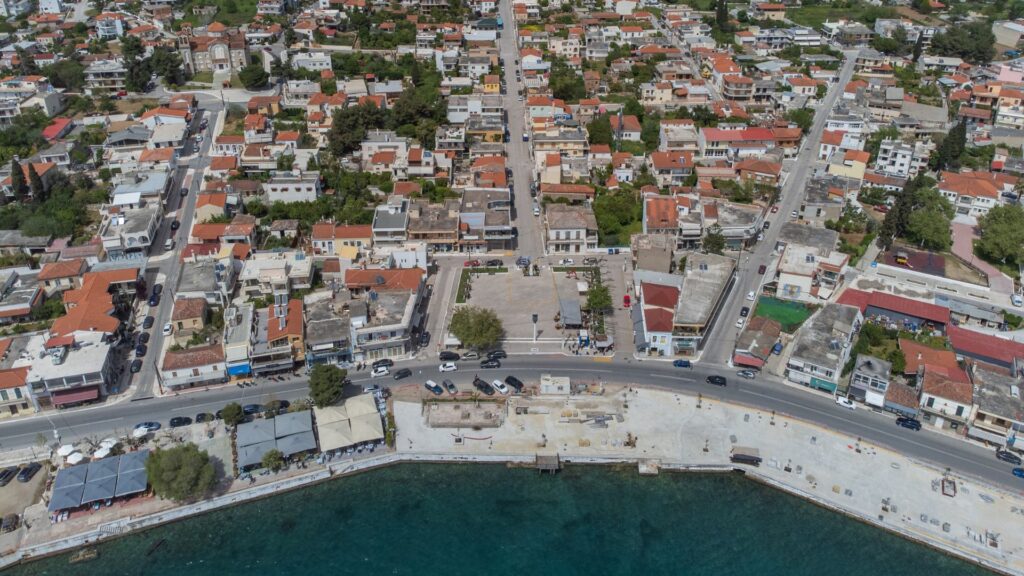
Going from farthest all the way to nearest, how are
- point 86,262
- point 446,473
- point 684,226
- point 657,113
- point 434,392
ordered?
point 657,113
point 684,226
point 86,262
point 434,392
point 446,473

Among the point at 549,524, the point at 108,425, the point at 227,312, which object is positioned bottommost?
the point at 549,524

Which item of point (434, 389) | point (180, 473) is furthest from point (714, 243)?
point (180, 473)

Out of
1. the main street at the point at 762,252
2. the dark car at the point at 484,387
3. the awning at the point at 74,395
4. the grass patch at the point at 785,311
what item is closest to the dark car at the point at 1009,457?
the grass patch at the point at 785,311

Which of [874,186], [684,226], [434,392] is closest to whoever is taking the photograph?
[434,392]

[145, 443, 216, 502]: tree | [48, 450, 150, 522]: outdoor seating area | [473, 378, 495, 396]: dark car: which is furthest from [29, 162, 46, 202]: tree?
[473, 378, 495, 396]: dark car

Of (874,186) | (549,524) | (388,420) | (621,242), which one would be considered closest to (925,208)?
(874,186)

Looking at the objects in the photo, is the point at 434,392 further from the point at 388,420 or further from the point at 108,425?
the point at 108,425

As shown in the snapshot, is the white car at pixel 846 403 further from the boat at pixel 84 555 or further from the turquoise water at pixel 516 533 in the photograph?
the boat at pixel 84 555
